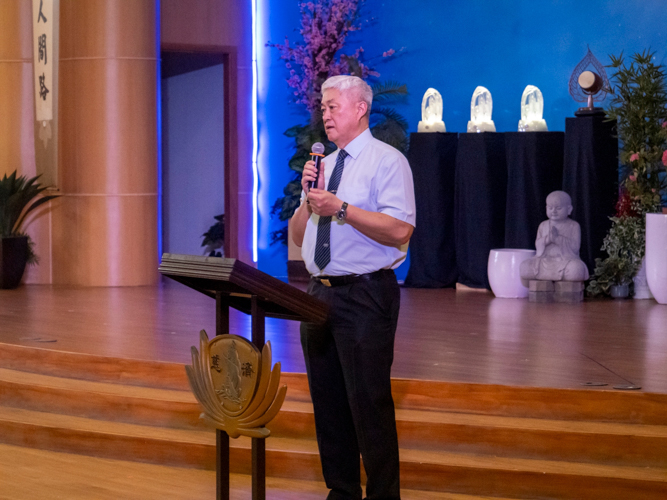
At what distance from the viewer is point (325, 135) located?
7.89 meters

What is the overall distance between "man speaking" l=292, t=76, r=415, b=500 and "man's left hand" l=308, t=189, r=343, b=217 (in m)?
0.11

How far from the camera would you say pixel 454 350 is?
483cm

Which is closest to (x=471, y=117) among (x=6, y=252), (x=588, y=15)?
(x=588, y=15)

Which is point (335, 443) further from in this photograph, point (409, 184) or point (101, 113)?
point (101, 113)

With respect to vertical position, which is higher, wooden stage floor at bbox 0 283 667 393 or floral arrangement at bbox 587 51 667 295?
floral arrangement at bbox 587 51 667 295

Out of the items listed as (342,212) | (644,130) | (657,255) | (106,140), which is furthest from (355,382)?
(106,140)

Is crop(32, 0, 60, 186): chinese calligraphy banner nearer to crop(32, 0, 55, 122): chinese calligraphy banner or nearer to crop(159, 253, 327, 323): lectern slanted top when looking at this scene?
crop(32, 0, 55, 122): chinese calligraphy banner

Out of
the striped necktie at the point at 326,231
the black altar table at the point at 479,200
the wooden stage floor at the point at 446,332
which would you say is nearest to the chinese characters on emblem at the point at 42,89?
the wooden stage floor at the point at 446,332

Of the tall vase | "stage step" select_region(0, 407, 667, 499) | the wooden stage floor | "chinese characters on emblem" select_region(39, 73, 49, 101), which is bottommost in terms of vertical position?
"stage step" select_region(0, 407, 667, 499)

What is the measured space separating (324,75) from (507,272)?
263 cm

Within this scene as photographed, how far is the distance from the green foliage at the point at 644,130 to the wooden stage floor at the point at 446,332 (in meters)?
0.92

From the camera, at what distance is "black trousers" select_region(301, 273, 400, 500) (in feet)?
9.37

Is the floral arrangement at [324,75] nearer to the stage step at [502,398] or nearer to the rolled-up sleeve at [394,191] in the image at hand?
the stage step at [502,398]

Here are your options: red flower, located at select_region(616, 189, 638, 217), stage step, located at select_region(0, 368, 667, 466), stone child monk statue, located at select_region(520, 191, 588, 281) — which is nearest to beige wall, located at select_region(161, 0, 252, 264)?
stone child monk statue, located at select_region(520, 191, 588, 281)
